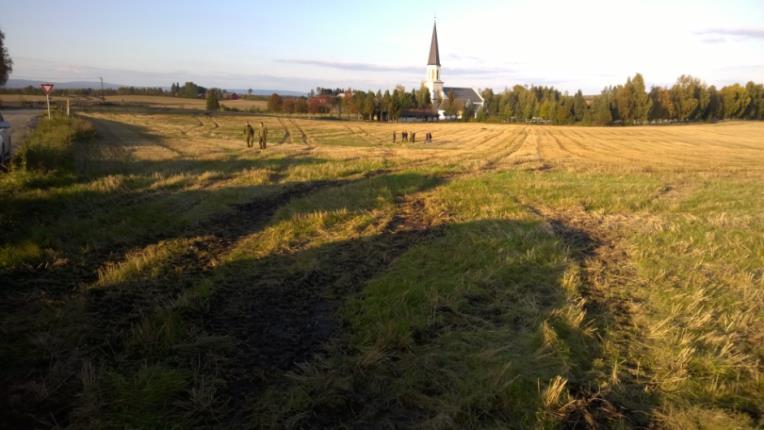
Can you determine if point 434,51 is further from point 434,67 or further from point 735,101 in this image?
point 735,101

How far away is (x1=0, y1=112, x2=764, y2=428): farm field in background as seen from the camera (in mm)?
3449

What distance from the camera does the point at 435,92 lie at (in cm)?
13700

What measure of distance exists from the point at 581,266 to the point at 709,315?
2.02m

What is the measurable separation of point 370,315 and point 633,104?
10300 cm

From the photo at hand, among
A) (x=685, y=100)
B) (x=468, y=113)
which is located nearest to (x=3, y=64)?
(x=468, y=113)

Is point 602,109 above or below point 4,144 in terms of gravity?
above

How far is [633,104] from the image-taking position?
90.4 m

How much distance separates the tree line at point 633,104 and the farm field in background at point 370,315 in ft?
296

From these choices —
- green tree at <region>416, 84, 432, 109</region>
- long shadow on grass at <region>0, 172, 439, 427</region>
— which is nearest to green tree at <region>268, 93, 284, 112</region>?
green tree at <region>416, 84, 432, 109</region>

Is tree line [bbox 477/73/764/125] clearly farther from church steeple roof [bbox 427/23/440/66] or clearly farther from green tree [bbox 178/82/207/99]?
green tree [bbox 178/82/207/99]

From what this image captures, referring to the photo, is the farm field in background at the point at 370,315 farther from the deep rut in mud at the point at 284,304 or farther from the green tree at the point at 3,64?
the green tree at the point at 3,64

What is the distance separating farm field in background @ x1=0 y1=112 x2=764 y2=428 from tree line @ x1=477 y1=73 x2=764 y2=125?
9012 centimetres

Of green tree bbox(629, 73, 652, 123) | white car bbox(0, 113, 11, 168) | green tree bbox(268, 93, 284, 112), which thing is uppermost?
green tree bbox(629, 73, 652, 123)

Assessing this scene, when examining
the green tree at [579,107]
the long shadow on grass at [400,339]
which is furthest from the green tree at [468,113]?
the long shadow on grass at [400,339]
